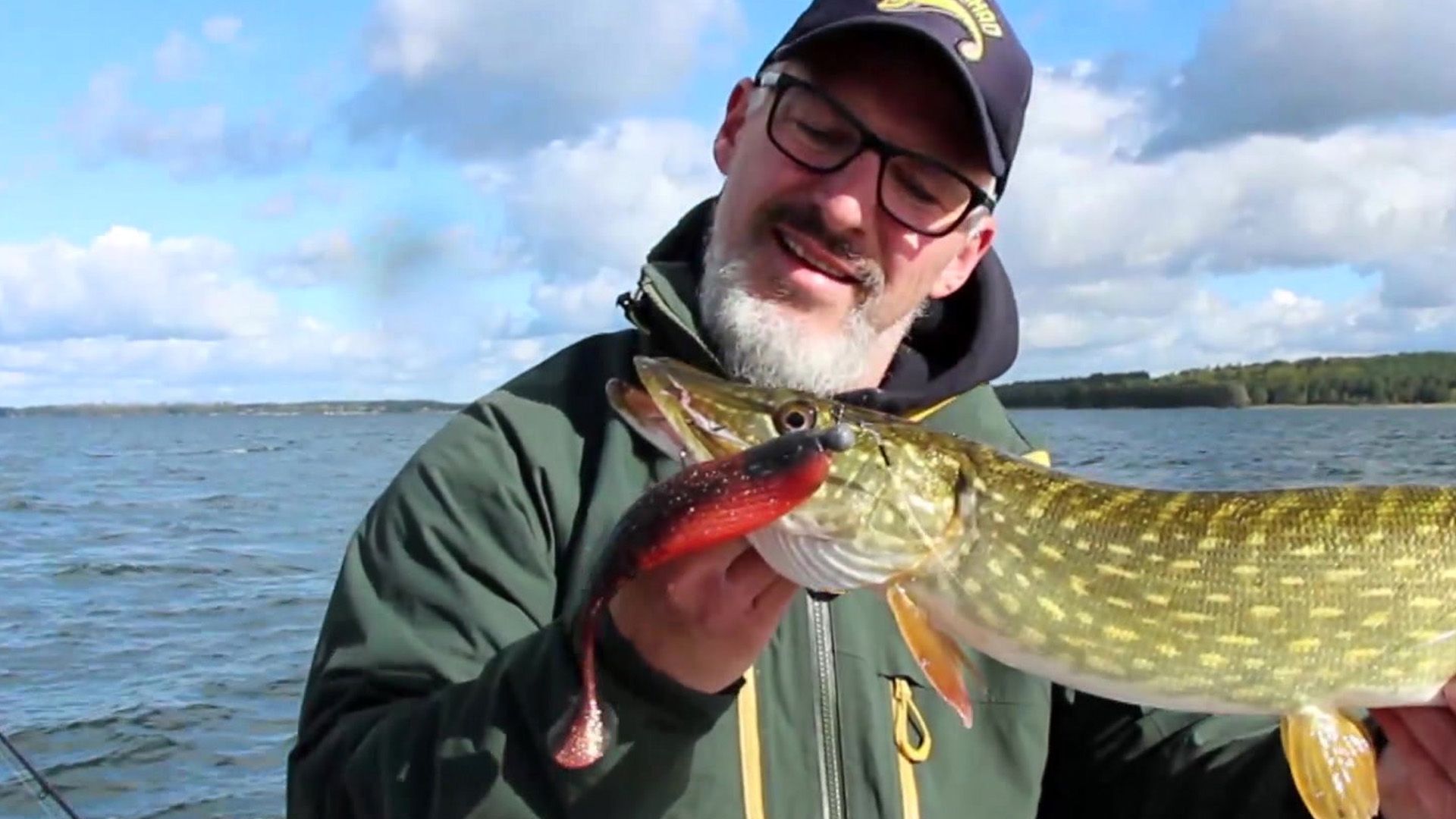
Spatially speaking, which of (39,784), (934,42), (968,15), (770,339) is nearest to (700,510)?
(770,339)

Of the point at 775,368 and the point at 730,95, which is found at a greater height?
the point at 730,95

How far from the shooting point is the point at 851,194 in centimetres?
289

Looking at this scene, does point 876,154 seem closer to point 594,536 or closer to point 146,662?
point 594,536

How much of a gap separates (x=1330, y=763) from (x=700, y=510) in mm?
1335

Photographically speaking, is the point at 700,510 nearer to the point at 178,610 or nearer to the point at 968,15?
the point at 968,15

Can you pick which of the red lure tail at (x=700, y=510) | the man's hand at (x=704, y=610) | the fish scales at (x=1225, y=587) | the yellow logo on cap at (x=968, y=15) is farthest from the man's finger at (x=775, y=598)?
the yellow logo on cap at (x=968, y=15)

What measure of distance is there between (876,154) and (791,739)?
1.19 metres

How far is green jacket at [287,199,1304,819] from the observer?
207 cm

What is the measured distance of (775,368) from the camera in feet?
9.73

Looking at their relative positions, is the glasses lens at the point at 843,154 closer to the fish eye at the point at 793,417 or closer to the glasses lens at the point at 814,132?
the glasses lens at the point at 814,132

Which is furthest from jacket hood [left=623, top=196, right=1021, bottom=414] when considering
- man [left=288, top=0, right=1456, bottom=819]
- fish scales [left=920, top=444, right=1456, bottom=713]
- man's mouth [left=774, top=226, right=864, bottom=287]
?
fish scales [left=920, top=444, right=1456, bottom=713]

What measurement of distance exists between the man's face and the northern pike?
51 cm

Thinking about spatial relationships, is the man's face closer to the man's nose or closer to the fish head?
the man's nose

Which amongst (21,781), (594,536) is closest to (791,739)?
(594,536)
